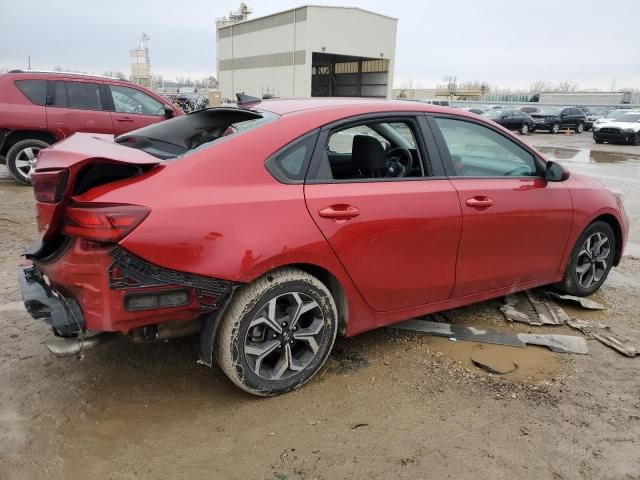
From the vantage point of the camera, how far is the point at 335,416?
9.13 feet

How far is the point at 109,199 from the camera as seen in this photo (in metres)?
2.42

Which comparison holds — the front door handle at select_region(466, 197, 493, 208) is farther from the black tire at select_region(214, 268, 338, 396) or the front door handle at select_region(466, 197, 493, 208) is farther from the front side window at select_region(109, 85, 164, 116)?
the front side window at select_region(109, 85, 164, 116)

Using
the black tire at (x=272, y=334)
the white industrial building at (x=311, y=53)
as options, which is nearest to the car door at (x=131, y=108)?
the black tire at (x=272, y=334)

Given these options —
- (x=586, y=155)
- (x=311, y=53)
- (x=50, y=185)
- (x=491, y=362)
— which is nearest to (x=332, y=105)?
(x=50, y=185)

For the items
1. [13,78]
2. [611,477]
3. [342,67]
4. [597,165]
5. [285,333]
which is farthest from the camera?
[342,67]

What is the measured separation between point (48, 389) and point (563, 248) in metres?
3.69

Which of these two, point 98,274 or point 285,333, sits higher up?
point 98,274

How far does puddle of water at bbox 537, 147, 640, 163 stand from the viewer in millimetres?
17720

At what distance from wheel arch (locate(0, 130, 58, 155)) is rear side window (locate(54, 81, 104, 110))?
0.52m

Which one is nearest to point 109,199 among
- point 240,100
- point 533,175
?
point 240,100

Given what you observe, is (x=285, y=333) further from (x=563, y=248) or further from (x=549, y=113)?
(x=549, y=113)

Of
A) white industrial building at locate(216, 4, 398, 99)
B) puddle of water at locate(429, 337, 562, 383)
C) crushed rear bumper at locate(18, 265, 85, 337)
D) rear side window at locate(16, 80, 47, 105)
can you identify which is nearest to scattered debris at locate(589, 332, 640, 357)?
puddle of water at locate(429, 337, 562, 383)

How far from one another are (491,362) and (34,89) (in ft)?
27.1

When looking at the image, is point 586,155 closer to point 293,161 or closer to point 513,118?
point 513,118
